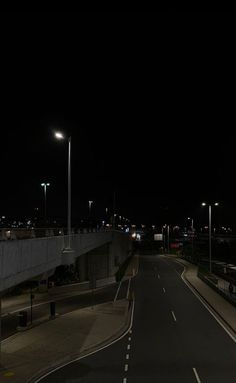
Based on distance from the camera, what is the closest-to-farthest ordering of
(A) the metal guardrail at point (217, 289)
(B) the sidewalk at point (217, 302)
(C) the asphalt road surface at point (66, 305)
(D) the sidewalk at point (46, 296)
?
(B) the sidewalk at point (217, 302) < (C) the asphalt road surface at point (66, 305) < (A) the metal guardrail at point (217, 289) < (D) the sidewalk at point (46, 296)

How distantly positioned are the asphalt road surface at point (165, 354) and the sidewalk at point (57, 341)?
92 centimetres

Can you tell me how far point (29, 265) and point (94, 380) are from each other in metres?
5.19

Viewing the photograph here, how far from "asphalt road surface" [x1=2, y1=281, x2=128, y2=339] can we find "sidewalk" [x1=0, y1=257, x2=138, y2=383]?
2116mm

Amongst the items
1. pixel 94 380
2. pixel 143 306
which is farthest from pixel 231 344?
pixel 143 306

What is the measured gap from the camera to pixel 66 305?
48125 millimetres

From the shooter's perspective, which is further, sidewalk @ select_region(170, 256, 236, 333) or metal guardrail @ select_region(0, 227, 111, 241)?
sidewalk @ select_region(170, 256, 236, 333)

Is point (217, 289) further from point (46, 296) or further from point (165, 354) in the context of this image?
point (165, 354)

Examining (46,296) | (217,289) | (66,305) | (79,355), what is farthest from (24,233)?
(217,289)

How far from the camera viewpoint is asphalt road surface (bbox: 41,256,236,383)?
21.0m

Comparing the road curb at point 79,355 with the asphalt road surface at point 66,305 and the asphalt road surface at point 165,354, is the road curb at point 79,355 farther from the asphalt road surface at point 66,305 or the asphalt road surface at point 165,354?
the asphalt road surface at point 66,305

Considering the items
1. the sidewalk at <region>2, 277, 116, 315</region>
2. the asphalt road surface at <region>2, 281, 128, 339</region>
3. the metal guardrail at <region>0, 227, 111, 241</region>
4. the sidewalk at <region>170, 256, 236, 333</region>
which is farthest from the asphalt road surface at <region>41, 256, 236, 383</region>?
the sidewalk at <region>2, 277, 116, 315</region>

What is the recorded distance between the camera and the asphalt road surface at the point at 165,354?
21.0 metres

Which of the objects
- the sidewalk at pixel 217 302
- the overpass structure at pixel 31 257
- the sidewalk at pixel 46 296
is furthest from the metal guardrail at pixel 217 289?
the overpass structure at pixel 31 257

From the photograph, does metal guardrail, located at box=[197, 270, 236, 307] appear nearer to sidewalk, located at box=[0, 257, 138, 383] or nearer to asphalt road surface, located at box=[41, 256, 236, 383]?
asphalt road surface, located at box=[41, 256, 236, 383]
